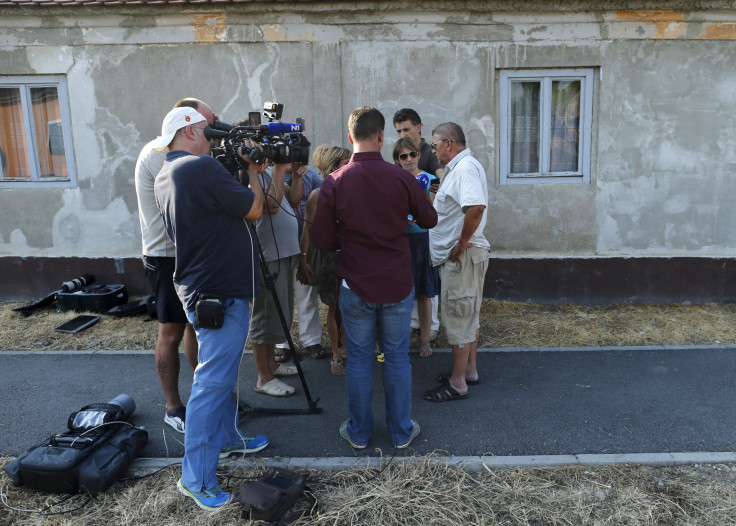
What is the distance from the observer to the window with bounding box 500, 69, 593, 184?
6.72 m

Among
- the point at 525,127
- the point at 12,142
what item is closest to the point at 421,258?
the point at 525,127

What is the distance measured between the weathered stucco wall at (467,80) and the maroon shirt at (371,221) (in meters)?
3.50

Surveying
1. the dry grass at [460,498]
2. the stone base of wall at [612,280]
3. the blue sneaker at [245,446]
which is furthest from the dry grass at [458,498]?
the stone base of wall at [612,280]

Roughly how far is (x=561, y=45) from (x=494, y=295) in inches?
122

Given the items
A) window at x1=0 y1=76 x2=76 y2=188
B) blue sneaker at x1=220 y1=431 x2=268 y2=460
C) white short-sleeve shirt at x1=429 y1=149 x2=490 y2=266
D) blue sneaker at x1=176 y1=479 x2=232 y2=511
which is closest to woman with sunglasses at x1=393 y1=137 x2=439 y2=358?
white short-sleeve shirt at x1=429 y1=149 x2=490 y2=266

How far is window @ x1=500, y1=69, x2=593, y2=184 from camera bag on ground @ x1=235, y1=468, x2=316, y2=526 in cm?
497

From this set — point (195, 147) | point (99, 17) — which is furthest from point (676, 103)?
point (99, 17)

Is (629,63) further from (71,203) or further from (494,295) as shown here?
(71,203)

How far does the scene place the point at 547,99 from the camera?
22.2 ft

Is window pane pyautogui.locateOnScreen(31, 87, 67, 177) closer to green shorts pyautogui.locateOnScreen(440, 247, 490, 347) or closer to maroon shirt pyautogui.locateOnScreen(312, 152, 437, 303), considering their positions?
maroon shirt pyautogui.locateOnScreen(312, 152, 437, 303)

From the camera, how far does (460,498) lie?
305 centimetres

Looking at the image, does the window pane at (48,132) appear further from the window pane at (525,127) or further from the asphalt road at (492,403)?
the window pane at (525,127)

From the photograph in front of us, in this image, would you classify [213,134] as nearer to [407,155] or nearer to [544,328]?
[407,155]

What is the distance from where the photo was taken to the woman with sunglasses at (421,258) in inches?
182
